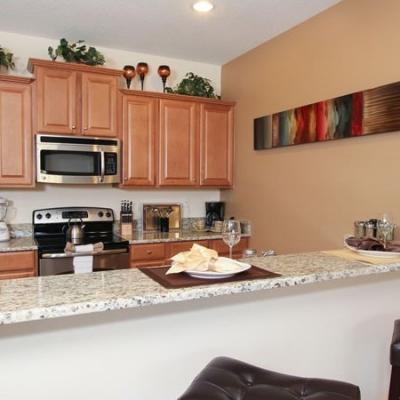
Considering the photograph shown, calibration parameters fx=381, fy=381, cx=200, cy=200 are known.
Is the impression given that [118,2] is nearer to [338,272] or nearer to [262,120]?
[262,120]

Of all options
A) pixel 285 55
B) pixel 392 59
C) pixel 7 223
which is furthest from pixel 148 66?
pixel 392 59

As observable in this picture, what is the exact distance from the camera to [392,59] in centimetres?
227

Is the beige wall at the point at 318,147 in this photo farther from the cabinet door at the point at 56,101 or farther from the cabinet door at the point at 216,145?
the cabinet door at the point at 56,101

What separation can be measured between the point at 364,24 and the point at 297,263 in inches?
69.4

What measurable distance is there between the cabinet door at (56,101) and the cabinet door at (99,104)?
0.27 ft

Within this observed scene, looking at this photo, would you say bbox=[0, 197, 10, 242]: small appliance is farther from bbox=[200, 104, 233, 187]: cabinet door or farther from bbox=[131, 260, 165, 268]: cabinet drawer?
bbox=[200, 104, 233, 187]: cabinet door

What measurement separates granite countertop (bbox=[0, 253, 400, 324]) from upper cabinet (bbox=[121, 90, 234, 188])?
2179 millimetres

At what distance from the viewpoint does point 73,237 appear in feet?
10.5

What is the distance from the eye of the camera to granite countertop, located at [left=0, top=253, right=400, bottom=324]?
0.99m

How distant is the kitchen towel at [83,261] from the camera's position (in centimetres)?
288

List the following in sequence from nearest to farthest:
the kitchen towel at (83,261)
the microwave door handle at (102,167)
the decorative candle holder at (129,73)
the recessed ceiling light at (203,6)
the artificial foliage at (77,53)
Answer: the recessed ceiling light at (203,6) → the kitchen towel at (83,261) → the artificial foliage at (77,53) → the microwave door handle at (102,167) → the decorative candle holder at (129,73)

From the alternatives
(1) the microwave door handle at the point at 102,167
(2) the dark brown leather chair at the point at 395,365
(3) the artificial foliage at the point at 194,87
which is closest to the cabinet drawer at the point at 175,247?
(1) the microwave door handle at the point at 102,167

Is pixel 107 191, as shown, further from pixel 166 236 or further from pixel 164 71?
pixel 164 71

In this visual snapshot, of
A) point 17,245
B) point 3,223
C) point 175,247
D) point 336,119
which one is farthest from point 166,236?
point 336,119
